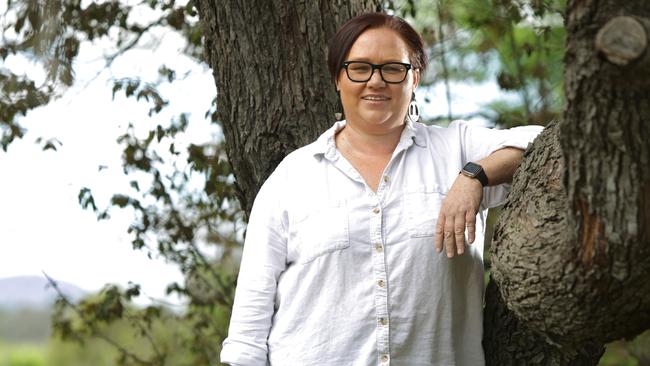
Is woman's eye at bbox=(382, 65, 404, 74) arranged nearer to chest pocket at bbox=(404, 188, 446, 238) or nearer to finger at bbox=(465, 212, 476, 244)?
chest pocket at bbox=(404, 188, 446, 238)

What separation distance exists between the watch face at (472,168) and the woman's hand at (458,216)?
0.07ft

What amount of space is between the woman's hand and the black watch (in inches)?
0.6

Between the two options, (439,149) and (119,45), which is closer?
(439,149)

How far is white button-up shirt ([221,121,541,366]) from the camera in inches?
114

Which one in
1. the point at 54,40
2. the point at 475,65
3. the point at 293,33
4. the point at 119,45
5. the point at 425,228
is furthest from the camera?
the point at 475,65

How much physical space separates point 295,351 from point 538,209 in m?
0.81

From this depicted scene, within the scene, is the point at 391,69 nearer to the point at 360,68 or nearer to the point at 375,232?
the point at 360,68

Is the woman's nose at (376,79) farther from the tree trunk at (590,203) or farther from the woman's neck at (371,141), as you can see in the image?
the tree trunk at (590,203)

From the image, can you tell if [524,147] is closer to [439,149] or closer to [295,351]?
[439,149]

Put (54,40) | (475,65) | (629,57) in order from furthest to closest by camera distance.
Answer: (475,65)
(54,40)
(629,57)

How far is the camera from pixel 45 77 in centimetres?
493

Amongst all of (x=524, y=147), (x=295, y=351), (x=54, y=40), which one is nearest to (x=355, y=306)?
(x=295, y=351)

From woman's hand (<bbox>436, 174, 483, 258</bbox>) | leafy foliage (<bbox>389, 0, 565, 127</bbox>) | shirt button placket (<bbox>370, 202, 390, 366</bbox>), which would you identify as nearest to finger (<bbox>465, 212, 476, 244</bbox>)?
woman's hand (<bbox>436, 174, 483, 258</bbox>)

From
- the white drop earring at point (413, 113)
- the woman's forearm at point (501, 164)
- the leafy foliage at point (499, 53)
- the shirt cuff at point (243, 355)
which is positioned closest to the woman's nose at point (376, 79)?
the white drop earring at point (413, 113)
